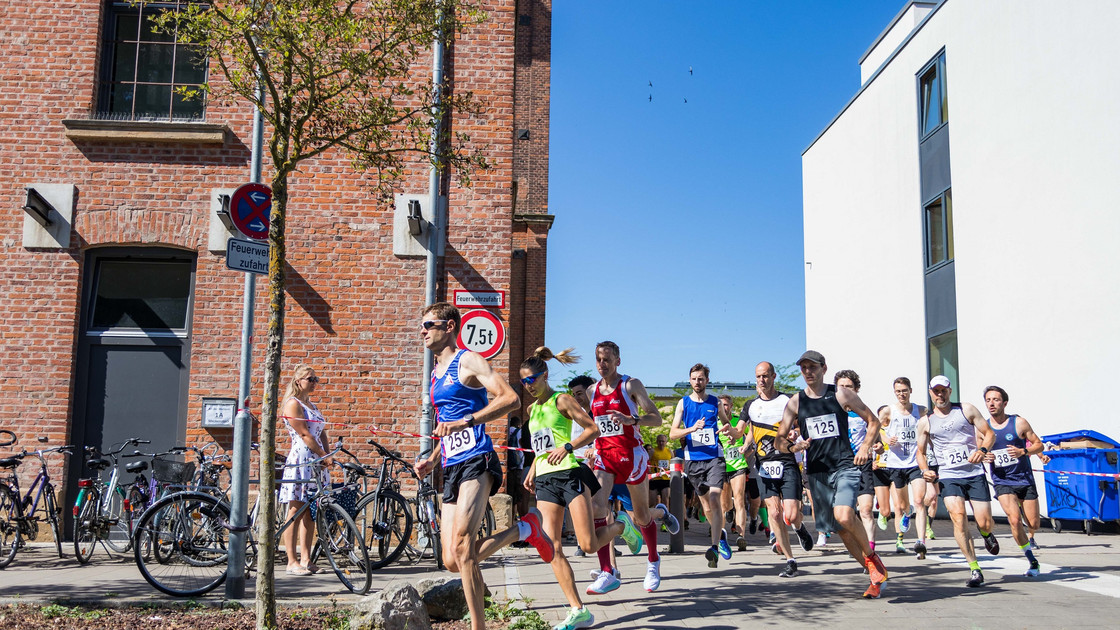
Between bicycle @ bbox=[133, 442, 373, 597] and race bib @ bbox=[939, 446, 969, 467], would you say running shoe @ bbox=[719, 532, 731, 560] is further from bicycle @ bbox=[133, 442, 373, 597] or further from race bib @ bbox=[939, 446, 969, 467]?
bicycle @ bbox=[133, 442, 373, 597]

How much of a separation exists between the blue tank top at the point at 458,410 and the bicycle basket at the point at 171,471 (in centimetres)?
521

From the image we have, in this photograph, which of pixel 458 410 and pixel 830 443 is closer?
pixel 458 410

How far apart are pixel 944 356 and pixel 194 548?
58.7 feet

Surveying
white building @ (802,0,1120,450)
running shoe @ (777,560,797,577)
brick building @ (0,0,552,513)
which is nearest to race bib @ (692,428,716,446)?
running shoe @ (777,560,797,577)

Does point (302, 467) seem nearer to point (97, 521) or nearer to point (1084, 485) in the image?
point (97, 521)

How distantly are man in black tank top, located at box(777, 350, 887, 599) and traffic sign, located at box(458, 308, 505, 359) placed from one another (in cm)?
421

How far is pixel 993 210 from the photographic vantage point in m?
18.5

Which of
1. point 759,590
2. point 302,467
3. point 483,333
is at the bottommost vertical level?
point 759,590

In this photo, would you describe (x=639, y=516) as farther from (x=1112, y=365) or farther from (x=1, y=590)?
(x=1112, y=365)

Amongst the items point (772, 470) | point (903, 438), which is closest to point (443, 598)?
point (772, 470)

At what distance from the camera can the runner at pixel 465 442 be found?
548cm

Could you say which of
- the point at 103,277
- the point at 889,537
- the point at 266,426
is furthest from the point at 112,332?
the point at 889,537

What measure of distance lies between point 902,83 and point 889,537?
14.1 m

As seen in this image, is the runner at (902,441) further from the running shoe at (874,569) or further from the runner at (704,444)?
the running shoe at (874,569)
